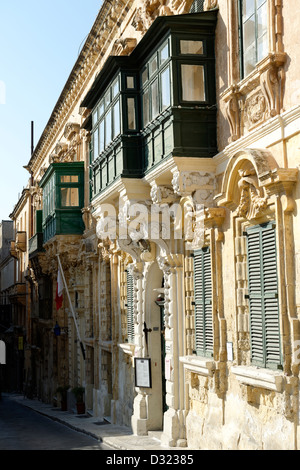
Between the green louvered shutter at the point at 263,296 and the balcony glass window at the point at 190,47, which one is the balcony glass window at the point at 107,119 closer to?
the balcony glass window at the point at 190,47

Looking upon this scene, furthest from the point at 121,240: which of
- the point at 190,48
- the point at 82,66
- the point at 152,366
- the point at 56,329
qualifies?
the point at 56,329

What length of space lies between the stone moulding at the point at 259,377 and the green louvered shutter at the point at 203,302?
162 centimetres

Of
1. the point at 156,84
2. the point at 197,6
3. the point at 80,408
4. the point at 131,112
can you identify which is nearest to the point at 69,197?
the point at 80,408

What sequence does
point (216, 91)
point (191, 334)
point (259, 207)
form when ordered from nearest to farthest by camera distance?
point (259, 207), point (216, 91), point (191, 334)

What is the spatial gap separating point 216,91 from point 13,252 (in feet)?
120

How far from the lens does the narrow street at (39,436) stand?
1576cm

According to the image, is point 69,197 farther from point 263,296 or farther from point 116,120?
point 263,296

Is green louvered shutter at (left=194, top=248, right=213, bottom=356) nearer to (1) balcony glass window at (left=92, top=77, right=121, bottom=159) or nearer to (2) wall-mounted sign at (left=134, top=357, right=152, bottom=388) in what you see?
(2) wall-mounted sign at (left=134, top=357, right=152, bottom=388)

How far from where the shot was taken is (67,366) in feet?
89.5

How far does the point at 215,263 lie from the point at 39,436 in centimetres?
806

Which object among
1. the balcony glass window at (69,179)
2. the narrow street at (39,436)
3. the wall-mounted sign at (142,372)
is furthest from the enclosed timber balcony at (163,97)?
the balcony glass window at (69,179)

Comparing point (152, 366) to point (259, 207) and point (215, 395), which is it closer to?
point (215, 395)

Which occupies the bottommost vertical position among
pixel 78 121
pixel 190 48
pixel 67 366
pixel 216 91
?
pixel 67 366

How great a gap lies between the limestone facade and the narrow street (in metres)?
1.26
